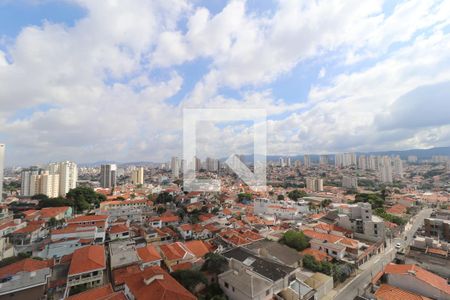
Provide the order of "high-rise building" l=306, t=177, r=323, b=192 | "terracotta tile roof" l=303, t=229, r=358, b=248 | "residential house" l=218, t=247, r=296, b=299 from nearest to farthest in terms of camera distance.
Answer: "residential house" l=218, t=247, r=296, b=299 < "terracotta tile roof" l=303, t=229, r=358, b=248 < "high-rise building" l=306, t=177, r=323, b=192

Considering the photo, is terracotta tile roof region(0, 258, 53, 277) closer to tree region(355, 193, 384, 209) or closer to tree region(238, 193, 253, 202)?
tree region(238, 193, 253, 202)

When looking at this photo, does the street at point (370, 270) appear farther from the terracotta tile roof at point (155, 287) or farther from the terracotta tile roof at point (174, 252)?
the terracotta tile roof at point (174, 252)

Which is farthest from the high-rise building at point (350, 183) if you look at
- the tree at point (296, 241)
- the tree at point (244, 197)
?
the tree at point (296, 241)

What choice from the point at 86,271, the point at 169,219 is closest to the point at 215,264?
the point at 86,271

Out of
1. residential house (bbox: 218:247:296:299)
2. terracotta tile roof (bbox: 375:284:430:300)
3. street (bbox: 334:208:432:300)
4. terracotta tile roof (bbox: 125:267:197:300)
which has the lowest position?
street (bbox: 334:208:432:300)

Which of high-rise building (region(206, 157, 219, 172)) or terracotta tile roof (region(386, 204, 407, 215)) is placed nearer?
terracotta tile roof (region(386, 204, 407, 215))

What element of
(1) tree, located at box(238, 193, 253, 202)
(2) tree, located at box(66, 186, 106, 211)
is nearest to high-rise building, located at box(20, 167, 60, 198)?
(2) tree, located at box(66, 186, 106, 211)

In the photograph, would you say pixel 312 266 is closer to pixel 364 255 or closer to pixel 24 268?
pixel 364 255
